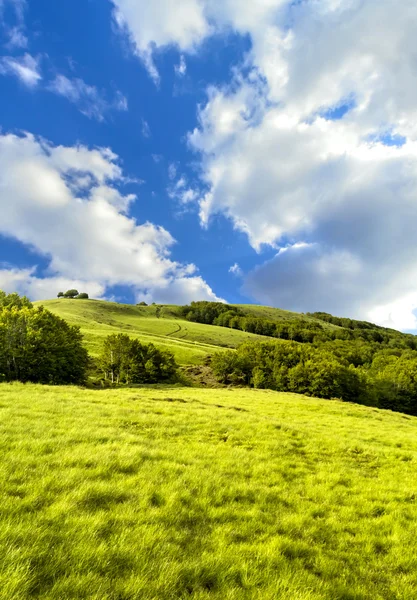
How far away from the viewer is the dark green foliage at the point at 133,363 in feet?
231

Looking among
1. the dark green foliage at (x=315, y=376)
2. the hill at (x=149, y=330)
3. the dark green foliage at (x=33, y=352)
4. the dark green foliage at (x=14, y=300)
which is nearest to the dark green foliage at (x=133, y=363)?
the dark green foliage at (x=33, y=352)

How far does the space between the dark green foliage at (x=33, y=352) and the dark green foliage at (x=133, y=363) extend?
57.2ft

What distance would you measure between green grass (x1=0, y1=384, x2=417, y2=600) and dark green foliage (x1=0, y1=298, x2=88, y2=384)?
38326 mm

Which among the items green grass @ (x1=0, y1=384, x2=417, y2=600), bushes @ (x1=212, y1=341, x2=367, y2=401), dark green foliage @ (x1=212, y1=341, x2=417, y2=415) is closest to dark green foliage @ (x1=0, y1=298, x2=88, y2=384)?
green grass @ (x1=0, y1=384, x2=417, y2=600)

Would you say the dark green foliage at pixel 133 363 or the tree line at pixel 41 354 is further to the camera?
the dark green foliage at pixel 133 363

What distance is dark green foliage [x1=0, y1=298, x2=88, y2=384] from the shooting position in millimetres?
45375

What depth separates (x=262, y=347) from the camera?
9456 centimetres

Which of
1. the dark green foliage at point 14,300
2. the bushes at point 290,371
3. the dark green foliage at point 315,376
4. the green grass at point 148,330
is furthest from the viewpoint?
the green grass at point 148,330

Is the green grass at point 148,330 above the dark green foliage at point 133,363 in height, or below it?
above

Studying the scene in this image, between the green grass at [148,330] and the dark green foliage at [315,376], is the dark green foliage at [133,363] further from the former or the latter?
the green grass at [148,330]

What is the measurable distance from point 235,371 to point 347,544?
81919mm

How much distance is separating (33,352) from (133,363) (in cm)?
2687

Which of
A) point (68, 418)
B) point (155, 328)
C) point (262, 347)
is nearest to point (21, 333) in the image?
point (68, 418)

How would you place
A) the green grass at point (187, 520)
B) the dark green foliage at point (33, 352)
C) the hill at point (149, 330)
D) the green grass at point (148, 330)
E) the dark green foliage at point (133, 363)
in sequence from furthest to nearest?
the green grass at point (148, 330) < the hill at point (149, 330) < the dark green foliage at point (133, 363) < the dark green foliage at point (33, 352) < the green grass at point (187, 520)
